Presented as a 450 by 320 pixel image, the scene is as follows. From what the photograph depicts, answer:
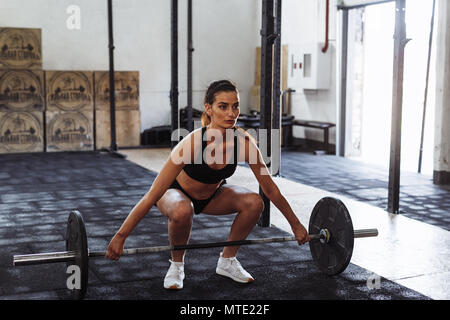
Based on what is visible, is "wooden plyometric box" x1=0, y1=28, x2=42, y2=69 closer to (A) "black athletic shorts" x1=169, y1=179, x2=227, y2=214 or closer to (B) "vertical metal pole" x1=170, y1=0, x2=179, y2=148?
(B) "vertical metal pole" x1=170, y1=0, x2=179, y2=148

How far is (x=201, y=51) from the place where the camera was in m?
8.74

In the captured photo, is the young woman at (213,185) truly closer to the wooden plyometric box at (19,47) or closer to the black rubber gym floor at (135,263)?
the black rubber gym floor at (135,263)

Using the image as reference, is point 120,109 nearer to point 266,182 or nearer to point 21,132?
point 21,132

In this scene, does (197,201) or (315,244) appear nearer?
(197,201)

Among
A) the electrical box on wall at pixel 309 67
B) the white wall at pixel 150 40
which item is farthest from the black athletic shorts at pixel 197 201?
the white wall at pixel 150 40

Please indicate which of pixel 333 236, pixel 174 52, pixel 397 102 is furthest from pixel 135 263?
pixel 174 52

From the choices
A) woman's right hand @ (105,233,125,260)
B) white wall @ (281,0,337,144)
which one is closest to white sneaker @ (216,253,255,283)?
woman's right hand @ (105,233,125,260)

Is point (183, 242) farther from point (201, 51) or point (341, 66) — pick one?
point (201, 51)

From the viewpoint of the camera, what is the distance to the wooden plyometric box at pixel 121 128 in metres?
7.79

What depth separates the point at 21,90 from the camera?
24.2 ft

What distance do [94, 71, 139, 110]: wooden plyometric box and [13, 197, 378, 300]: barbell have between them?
5.47m

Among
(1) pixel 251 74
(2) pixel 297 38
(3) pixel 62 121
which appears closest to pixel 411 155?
(2) pixel 297 38

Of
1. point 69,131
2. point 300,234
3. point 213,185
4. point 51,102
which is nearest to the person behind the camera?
point 300,234

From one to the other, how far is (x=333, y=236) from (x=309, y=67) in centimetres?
535
